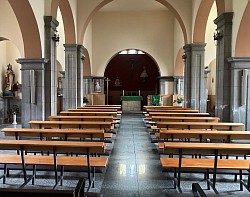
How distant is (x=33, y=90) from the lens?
706 cm

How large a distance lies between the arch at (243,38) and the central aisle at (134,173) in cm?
303

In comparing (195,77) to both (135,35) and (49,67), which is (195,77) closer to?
(49,67)

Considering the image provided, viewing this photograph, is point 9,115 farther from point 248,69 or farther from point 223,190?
point 223,190

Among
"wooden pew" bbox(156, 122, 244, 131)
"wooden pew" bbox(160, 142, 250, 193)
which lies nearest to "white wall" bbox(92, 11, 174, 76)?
"wooden pew" bbox(156, 122, 244, 131)

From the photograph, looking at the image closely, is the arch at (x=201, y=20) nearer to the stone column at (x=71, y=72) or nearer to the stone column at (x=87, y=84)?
the stone column at (x=71, y=72)

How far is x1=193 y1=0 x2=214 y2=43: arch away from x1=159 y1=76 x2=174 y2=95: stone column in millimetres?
5909

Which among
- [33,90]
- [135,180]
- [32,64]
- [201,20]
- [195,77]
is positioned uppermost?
[201,20]

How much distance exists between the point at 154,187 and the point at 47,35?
515cm

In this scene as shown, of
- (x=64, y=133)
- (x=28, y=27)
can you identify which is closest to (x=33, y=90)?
(x=28, y=27)

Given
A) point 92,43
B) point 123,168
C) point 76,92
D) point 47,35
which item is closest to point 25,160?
point 123,168

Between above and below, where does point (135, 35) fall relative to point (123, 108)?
above

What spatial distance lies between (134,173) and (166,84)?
12821mm

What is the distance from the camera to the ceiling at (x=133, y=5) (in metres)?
14.7

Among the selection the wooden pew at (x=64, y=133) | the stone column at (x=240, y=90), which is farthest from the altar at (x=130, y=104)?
the wooden pew at (x=64, y=133)
